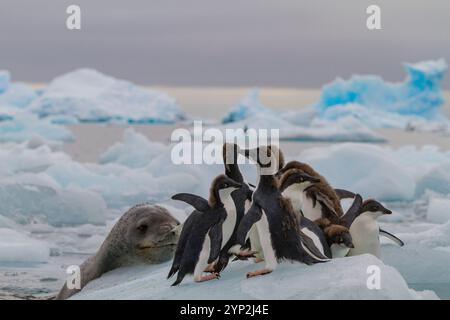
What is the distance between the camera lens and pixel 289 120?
2602 cm

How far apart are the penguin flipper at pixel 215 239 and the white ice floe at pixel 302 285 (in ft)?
0.44

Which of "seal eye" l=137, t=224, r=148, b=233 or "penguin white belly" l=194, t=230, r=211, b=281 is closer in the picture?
"penguin white belly" l=194, t=230, r=211, b=281

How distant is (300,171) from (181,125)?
96.3ft

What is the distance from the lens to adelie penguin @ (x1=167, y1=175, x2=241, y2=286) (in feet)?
13.3

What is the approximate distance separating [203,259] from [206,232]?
148mm

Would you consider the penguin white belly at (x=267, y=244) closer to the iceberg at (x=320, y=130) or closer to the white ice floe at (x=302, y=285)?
the white ice floe at (x=302, y=285)

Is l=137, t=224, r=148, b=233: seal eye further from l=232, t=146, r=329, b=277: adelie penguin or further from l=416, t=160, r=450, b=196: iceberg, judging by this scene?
l=416, t=160, r=450, b=196: iceberg

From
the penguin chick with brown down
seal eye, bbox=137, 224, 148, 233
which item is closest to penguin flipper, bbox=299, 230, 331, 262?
the penguin chick with brown down

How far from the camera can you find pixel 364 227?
4.70 m

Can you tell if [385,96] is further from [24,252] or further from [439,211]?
[24,252]

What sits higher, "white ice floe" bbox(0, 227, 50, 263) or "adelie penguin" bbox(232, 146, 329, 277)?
"adelie penguin" bbox(232, 146, 329, 277)

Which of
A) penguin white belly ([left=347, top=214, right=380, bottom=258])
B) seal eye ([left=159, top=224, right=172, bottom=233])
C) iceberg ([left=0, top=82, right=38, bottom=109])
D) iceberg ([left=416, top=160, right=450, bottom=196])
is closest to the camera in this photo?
penguin white belly ([left=347, top=214, right=380, bottom=258])

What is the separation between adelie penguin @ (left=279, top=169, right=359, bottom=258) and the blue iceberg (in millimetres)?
21557

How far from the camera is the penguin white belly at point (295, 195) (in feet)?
13.9
